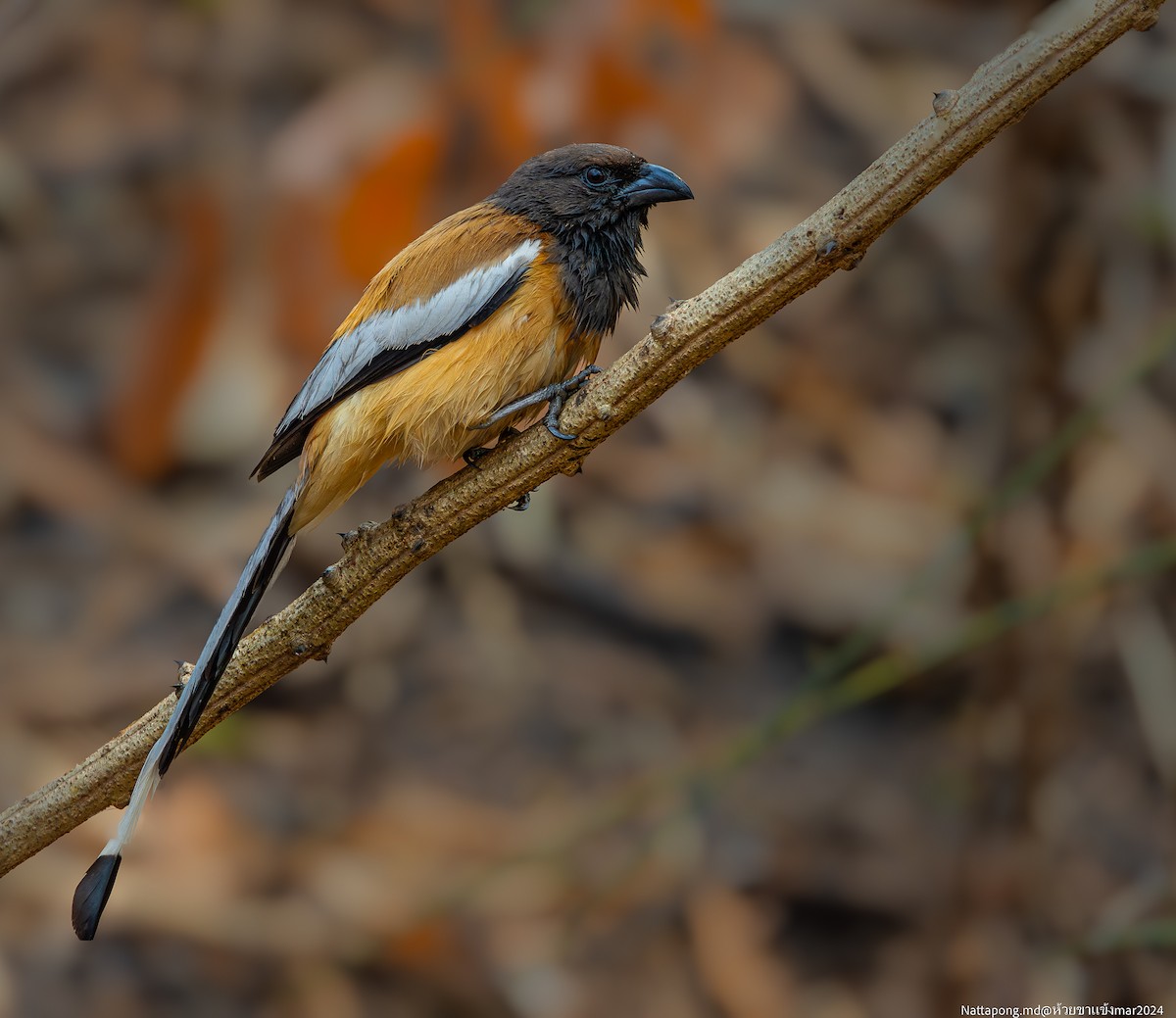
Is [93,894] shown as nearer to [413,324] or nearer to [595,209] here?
[413,324]

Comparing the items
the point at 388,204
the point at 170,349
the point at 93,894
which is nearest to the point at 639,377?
the point at 93,894

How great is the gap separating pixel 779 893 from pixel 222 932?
2.70m

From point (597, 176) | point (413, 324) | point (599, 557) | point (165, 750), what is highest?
point (599, 557)

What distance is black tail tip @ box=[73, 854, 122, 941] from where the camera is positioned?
8.06 ft

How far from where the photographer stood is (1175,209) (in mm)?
6395

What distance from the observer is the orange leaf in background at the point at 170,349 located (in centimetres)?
646

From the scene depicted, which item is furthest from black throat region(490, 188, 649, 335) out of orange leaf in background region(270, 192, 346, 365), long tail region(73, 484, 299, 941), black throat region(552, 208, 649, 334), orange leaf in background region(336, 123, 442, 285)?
orange leaf in background region(270, 192, 346, 365)

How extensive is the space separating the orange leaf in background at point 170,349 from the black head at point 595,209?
3.26m

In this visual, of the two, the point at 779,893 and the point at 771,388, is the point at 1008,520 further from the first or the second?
the point at 779,893

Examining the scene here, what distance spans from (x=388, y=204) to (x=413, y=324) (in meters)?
2.89

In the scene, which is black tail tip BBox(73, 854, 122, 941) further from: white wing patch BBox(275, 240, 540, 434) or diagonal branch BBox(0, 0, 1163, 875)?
white wing patch BBox(275, 240, 540, 434)

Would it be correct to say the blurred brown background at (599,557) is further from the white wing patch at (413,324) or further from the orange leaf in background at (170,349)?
the white wing patch at (413,324)

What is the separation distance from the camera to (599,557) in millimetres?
6859

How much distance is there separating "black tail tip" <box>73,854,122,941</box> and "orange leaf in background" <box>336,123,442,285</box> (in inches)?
146
